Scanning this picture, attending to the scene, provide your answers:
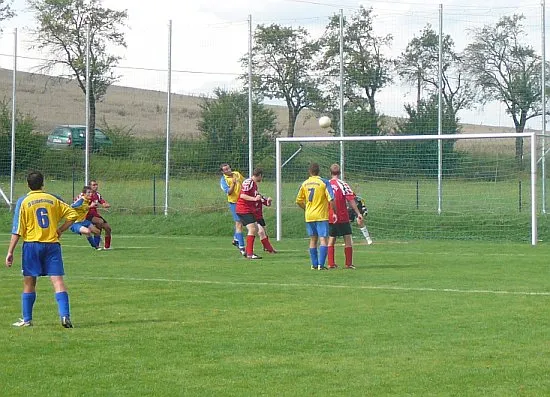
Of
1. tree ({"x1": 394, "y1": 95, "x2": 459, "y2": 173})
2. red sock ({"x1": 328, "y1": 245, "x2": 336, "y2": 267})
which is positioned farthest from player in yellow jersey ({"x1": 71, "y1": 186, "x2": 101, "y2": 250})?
tree ({"x1": 394, "y1": 95, "x2": 459, "y2": 173})

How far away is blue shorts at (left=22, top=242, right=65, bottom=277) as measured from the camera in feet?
41.0

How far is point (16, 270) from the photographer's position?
20.4 m

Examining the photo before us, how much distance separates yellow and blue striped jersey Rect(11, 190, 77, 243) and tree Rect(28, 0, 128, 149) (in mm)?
24563

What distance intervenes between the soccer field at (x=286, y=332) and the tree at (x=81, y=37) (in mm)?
17444

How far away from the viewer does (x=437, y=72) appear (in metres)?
33.1

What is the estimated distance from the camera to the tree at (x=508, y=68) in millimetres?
31938

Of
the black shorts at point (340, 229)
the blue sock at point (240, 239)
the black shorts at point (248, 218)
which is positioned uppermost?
the black shorts at point (248, 218)

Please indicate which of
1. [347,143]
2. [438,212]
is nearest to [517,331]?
Answer: [438,212]

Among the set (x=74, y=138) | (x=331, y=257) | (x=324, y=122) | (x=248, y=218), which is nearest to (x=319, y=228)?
(x=331, y=257)

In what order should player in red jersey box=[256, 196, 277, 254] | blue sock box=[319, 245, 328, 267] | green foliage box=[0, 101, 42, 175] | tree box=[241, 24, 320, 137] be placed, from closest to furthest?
blue sock box=[319, 245, 328, 267], player in red jersey box=[256, 196, 277, 254], tree box=[241, 24, 320, 137], green foliage box=[0, 101, 42, 175]

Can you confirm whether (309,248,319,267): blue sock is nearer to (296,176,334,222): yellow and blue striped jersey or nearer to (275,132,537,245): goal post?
(296,176,334,222): yellow and blue striped jersey

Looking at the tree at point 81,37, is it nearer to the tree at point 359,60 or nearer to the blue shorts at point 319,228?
the tree at point 359,60

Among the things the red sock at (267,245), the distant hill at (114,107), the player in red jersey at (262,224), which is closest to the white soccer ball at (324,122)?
the distant hill at (114,107)

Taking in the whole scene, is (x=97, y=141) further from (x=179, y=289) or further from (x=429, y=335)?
(x=429, y=335)
